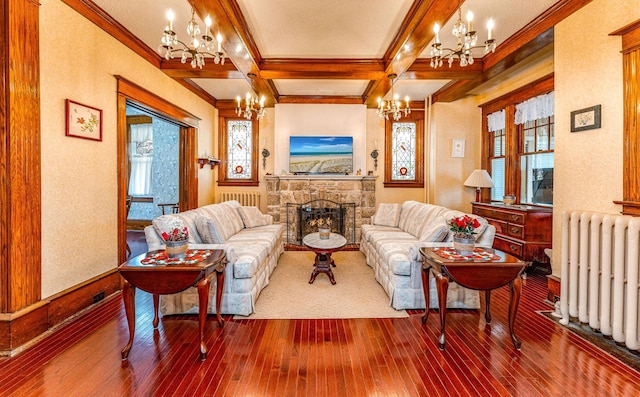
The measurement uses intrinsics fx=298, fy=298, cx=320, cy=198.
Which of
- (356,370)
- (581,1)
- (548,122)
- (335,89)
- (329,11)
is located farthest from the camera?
(335,89)

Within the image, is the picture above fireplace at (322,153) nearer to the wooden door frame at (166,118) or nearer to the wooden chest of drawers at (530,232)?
the wooden door frame at (166,118)

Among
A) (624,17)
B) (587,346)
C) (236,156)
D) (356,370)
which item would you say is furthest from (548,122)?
(236,156)

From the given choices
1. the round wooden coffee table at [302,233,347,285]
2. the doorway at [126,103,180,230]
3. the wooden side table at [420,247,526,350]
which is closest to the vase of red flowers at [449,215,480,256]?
the wooden side table at [420,247,526,350]

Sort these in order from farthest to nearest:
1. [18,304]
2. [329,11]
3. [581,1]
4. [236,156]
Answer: [236,156] < [329,11] < [581,1] < [18,304]

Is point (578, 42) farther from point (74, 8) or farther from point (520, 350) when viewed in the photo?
point (74, 8)

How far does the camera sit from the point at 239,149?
6629 millimetres

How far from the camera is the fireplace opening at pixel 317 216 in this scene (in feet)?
20.3

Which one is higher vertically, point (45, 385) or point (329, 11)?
point (329, 11)

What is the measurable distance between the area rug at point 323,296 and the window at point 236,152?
110 inches

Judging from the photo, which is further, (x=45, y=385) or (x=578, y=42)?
(x=578, y=42)

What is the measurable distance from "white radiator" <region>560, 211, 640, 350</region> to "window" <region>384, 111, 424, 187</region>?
382cm

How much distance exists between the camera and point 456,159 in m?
5.86

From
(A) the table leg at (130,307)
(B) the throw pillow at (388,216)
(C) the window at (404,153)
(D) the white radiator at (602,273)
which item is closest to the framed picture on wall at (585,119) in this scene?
(D) the white radiator at (602,273)

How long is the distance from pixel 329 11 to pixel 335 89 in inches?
101
